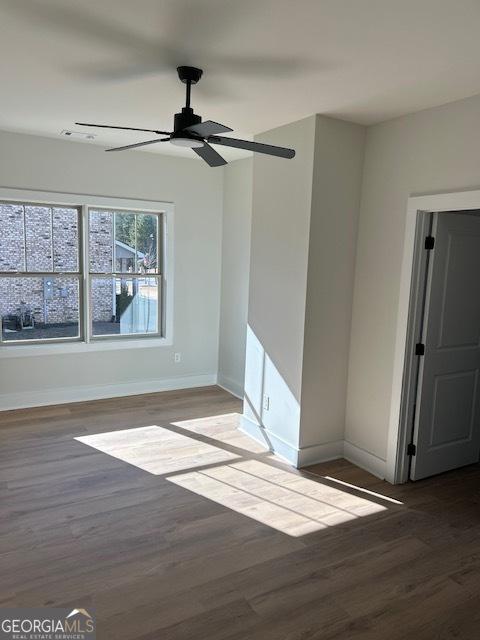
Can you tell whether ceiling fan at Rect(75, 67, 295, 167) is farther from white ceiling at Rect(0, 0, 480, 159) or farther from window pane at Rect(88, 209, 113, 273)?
window pane at Rect(88, 209, 113, 273)

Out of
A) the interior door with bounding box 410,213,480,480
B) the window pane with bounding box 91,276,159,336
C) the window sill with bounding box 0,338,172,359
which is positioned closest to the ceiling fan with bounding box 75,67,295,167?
the interior door with bounding box 410,213,480,480

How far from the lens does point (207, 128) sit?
7.82ft

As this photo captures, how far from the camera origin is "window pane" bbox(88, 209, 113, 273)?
4953mm

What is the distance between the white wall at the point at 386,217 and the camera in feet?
9.86

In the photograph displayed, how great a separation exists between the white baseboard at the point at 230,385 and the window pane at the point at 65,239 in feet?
7.01

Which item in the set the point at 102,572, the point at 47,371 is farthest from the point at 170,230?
the point at 102,572

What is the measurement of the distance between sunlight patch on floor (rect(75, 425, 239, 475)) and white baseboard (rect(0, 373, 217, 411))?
999 millimetres

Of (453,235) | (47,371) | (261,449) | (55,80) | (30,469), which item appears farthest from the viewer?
(47,371)

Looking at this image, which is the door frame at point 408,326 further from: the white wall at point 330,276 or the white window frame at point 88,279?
the white window frame at point 88,279

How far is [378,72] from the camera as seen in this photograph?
2.54 metres

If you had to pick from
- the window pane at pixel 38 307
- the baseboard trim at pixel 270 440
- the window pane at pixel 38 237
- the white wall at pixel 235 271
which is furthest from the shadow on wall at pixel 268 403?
the window pane at pixel 38 237

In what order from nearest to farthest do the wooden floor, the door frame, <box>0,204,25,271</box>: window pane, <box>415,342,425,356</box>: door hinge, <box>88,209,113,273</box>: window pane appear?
the wooden floor → the door frame → <box>415,342,425,356</box>: door hinge → <box>0,204,25,271</box>: window pane → <box>88,209,113,273</box>: window pane

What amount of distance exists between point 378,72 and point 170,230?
318 centimetres

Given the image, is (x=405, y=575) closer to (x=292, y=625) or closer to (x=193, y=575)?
(x=292, y=625)
